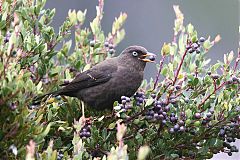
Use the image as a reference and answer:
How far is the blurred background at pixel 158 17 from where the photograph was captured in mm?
10578

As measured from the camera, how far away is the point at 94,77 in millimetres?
4574

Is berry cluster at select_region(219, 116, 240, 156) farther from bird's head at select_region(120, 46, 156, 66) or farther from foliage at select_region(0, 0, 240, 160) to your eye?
bird's head at select_region(120, 46, 156, 66)

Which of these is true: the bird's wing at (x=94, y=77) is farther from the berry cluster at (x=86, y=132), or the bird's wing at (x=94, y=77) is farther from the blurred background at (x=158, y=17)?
the blurred background at (x=158, y=17)

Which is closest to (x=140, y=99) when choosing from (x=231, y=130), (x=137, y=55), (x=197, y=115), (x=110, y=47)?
(x=197, y=115)

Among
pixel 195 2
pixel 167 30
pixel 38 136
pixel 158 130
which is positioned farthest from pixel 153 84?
pixel 195 2

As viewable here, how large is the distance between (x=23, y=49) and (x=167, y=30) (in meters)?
7.76

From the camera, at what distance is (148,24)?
37.0 feet

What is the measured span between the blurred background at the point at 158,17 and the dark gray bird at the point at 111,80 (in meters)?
5.52

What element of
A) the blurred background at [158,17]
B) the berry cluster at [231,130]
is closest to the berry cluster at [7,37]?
the berry cluster at [231,130]

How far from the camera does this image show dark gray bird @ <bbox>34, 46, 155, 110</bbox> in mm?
4374

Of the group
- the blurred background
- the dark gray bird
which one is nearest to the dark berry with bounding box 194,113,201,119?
the dark gray bird

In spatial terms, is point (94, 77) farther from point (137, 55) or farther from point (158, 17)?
point (158, 17)

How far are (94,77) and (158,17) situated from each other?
6.93 meters

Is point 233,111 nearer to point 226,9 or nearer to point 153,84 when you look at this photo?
point 153,84
